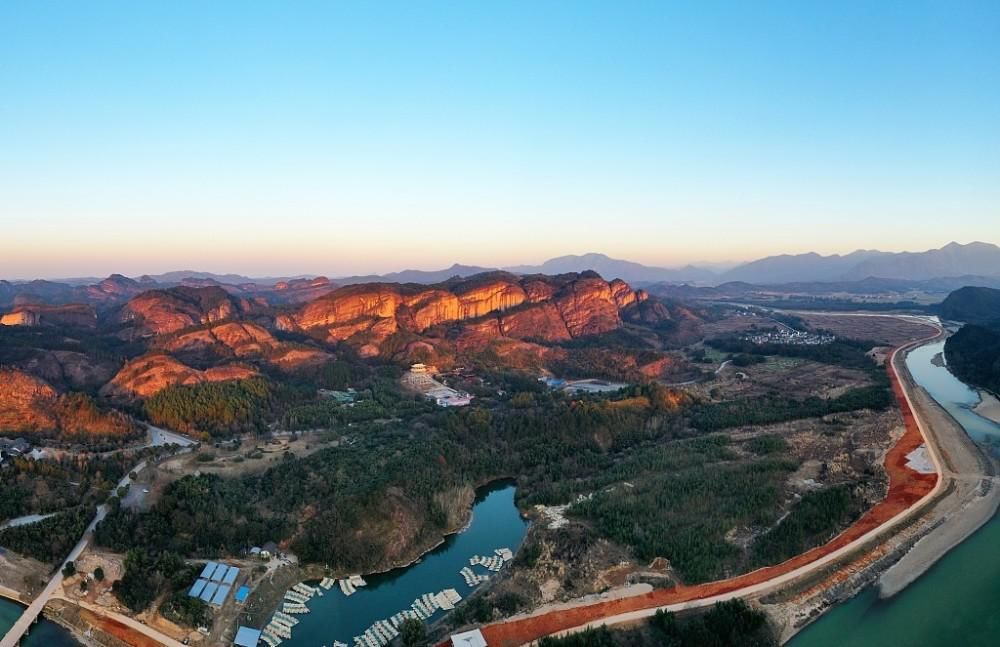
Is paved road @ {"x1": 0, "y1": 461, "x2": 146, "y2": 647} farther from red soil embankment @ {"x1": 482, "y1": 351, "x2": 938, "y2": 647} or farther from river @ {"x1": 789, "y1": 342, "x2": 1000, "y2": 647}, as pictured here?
river @ {"x1": 789, "y1": 342, "x2": 1000, "y2": 647}

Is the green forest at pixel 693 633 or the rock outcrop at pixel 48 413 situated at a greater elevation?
the rock outcrop at pixel 48 413

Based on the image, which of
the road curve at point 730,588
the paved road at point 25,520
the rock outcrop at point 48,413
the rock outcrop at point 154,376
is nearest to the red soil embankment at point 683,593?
the road curve at point 730,588

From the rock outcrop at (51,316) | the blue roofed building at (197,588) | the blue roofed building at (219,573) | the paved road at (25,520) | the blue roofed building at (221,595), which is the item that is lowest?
the blue roofed building at (221,595)

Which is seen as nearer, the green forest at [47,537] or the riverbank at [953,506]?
the green forest at [47,537]

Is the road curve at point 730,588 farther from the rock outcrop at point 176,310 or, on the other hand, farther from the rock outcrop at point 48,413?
the rock outcrop at point 176,310

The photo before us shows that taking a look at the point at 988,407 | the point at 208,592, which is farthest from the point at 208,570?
the point at 988,407

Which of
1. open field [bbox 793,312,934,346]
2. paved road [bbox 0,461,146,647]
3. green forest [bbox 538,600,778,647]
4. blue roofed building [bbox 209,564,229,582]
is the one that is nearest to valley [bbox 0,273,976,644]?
paved road [bbox 0,461,146,647]

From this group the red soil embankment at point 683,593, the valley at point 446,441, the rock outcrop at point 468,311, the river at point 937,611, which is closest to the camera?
the red soil embankment at point 683,593

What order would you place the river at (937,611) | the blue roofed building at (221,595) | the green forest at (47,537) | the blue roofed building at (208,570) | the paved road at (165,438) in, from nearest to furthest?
the river at (937,611) < the blue roofed building at (221,595) < the blue roofed building at (208,570) < the green forest at (47,537) < the paved road at (165,438)
